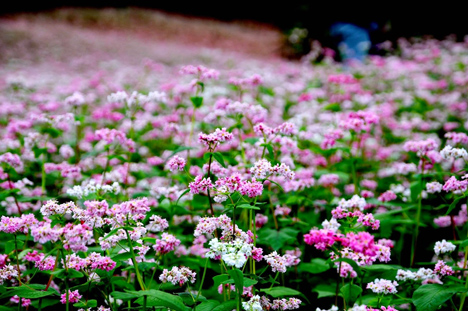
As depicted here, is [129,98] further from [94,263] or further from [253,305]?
[253,305]

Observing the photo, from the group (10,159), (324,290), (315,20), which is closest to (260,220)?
(324,290)

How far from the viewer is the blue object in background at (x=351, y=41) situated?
13805mm

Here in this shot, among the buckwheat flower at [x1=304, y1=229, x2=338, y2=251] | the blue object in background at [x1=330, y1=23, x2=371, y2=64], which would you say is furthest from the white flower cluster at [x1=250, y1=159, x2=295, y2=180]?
the blue object in background at [x1=330, y1=23, x2=371, y2=64]

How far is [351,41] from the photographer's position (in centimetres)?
1498

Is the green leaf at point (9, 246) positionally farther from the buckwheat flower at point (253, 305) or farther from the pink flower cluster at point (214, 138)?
the buckwheat flower at point (253, 305)

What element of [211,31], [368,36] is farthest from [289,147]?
[211,31]

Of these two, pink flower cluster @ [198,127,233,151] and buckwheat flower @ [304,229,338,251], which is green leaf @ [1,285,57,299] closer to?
pink flower cluster @ [198,127,233,151]

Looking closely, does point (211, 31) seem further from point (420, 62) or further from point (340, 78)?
point (340, 78)

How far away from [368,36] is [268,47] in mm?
7693

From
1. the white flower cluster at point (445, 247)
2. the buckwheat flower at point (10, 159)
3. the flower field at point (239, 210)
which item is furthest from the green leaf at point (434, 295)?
the buckwheat flower at point (10, 159)

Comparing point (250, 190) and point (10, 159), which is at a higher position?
point (250, 190)

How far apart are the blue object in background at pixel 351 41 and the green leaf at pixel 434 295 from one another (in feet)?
38.8

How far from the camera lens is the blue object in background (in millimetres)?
13805

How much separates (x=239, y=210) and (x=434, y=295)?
72.0 inches
